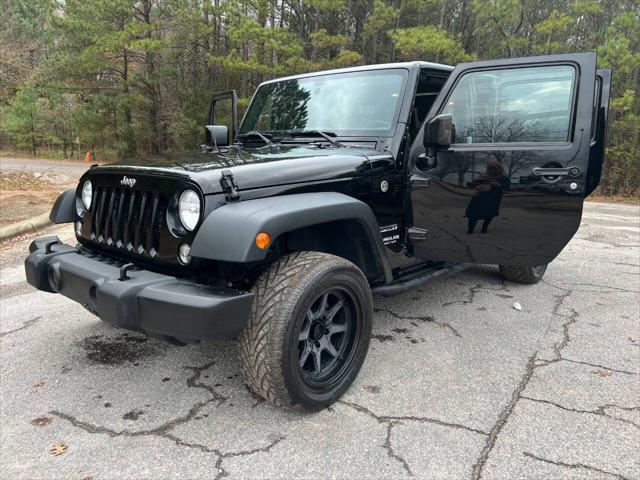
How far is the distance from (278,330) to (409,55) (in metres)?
16.4

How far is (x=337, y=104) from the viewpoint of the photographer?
11.3ft

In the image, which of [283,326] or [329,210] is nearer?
[283,326]

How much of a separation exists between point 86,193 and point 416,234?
2.10m

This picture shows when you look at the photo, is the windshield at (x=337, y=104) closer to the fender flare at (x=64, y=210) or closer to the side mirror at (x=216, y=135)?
the side mirror at (x=216, y=135)

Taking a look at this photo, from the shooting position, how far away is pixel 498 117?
123 inches

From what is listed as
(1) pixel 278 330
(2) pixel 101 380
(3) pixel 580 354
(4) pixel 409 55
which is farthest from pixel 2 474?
(4) pixel 409 55

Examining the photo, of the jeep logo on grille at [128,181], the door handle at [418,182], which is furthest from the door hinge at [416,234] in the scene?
the jeep logo on grille at [128,181]

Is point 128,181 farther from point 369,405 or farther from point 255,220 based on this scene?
point 369,405

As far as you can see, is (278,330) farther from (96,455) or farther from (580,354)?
(580,354)

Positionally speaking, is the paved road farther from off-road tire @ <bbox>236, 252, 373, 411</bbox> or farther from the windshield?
the windshield

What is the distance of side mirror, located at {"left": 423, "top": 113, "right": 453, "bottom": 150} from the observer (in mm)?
2791

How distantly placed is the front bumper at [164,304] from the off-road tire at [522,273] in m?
3.14

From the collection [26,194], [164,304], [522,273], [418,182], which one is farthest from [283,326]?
[26,194]

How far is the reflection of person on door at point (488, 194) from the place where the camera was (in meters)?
3.02
